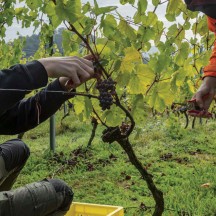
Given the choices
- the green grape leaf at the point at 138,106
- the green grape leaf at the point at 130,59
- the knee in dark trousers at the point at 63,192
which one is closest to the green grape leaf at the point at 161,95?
the green grape leaf at the point at 138,106

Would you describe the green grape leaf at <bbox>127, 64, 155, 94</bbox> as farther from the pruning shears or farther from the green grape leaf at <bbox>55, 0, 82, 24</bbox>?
the green grape leaf at <bbox>55, 0, 82, 24</bbox>

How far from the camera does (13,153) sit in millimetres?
2348

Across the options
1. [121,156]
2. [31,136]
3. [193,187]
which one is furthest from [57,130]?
[193,187]

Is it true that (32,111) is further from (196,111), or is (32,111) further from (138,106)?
(196,111)

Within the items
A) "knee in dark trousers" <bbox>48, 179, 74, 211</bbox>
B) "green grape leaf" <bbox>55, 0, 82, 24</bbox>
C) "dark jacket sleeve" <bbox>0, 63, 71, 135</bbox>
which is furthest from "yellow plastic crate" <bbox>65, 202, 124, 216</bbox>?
"green grape leaf" <bbox>55, 0, 82, 24</bbox>

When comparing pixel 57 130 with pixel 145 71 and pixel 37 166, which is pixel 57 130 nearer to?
pixel 37 166

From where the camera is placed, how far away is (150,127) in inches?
324

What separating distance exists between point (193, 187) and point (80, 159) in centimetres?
179

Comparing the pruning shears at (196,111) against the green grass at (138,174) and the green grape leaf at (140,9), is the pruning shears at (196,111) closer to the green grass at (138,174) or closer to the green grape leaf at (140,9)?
the green grape leaf at (140,9)

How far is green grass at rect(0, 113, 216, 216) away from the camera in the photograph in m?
3.20

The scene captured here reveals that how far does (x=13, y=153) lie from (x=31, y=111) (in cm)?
30

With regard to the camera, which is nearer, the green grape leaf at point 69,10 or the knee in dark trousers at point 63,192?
the green grape leaf at point 69,10

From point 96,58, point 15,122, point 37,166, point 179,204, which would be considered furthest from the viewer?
point 37,166

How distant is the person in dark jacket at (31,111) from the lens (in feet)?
5.27
